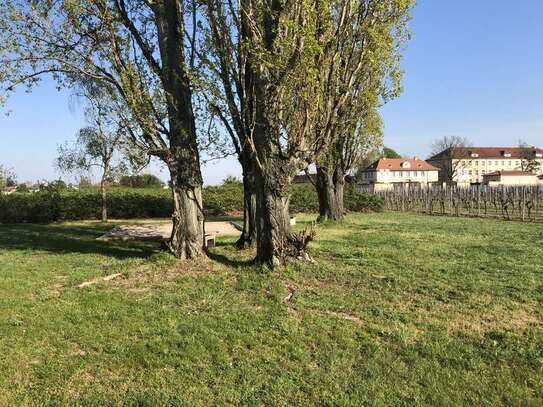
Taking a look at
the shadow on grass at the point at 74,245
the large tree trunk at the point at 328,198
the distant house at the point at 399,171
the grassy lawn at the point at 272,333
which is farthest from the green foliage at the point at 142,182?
the distant house at the point at 399,171

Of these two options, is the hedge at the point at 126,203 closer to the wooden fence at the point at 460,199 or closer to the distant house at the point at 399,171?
the wooden fence at the point at 460,199

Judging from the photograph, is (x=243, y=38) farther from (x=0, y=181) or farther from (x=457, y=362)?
(x=0, y=181)

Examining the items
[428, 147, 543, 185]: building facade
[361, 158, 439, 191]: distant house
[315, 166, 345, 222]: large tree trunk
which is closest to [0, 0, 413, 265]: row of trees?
[315, 166, 345, 222]: large tree trunk

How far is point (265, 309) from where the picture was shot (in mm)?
5715

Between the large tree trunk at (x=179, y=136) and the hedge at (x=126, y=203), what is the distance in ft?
50.8

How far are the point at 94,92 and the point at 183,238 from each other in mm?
6179

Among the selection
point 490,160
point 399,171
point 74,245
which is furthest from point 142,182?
point 490,160

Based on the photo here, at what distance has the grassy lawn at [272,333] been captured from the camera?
3738mm

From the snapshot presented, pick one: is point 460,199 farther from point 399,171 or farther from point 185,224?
point 399,171

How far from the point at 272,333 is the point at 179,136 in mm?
4446

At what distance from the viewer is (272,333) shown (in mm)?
4875

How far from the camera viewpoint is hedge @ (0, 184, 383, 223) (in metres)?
21.4

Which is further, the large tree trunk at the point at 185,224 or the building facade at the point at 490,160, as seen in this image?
the building facade at the point at 490,160

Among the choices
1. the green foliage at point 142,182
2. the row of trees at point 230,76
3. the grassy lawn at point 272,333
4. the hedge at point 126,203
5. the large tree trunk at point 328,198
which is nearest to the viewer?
the grassy lawn at point 272,333
